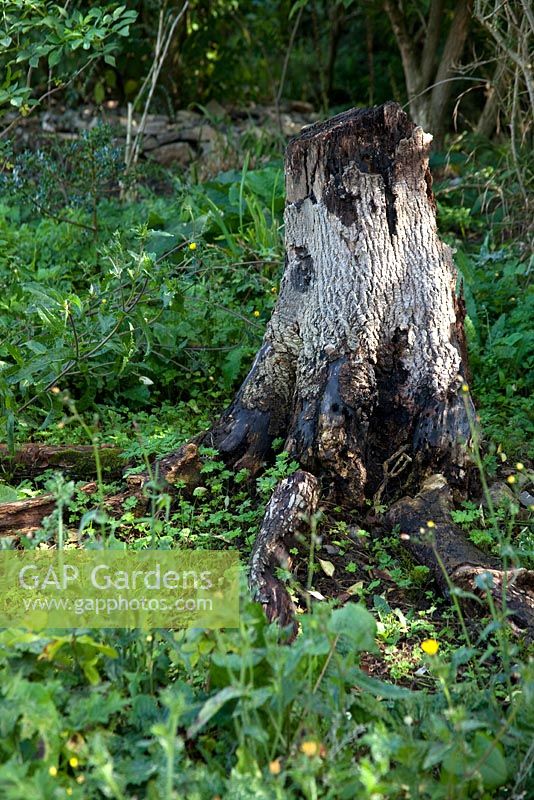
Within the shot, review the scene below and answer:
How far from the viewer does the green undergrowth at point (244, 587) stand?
6.37 ft

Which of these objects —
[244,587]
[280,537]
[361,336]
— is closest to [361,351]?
[361,336]

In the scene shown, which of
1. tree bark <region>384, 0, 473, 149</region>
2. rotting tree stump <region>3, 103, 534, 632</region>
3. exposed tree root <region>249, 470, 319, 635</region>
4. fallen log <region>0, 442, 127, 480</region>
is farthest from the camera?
tree bark <region>384, 0, 473, 149</region>

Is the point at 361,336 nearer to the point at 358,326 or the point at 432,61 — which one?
the point at 358,326

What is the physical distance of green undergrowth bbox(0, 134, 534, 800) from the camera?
1.94 meters

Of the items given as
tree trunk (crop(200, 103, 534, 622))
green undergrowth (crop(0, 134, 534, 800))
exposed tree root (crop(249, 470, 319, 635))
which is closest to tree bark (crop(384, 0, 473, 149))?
green undergrowth (crop(0, 134, 534, 800))

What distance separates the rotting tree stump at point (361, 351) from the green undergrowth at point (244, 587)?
12 centimetres

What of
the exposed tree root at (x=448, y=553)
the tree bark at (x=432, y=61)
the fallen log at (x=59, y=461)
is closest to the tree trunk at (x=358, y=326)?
the exposed tree root at (x=448, y=553)

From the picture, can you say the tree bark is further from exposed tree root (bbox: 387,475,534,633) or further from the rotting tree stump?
exposed tree root (bbox: 387,475,534,633)

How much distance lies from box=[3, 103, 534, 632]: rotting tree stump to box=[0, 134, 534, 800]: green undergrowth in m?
0.12

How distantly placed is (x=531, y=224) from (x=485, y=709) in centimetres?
406

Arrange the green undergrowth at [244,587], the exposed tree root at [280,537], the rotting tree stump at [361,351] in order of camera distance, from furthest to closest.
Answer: the rotting tree stump at [361,351] → the exposed tree root at [280,537] → the green undergrowth at [244,587]

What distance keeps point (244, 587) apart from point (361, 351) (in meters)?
1.55

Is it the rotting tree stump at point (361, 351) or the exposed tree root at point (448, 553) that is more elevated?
the rotting tree stump at point (361, 351)

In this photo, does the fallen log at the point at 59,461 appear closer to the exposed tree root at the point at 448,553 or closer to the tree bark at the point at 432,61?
the exposed tree root at the point at 448,553
